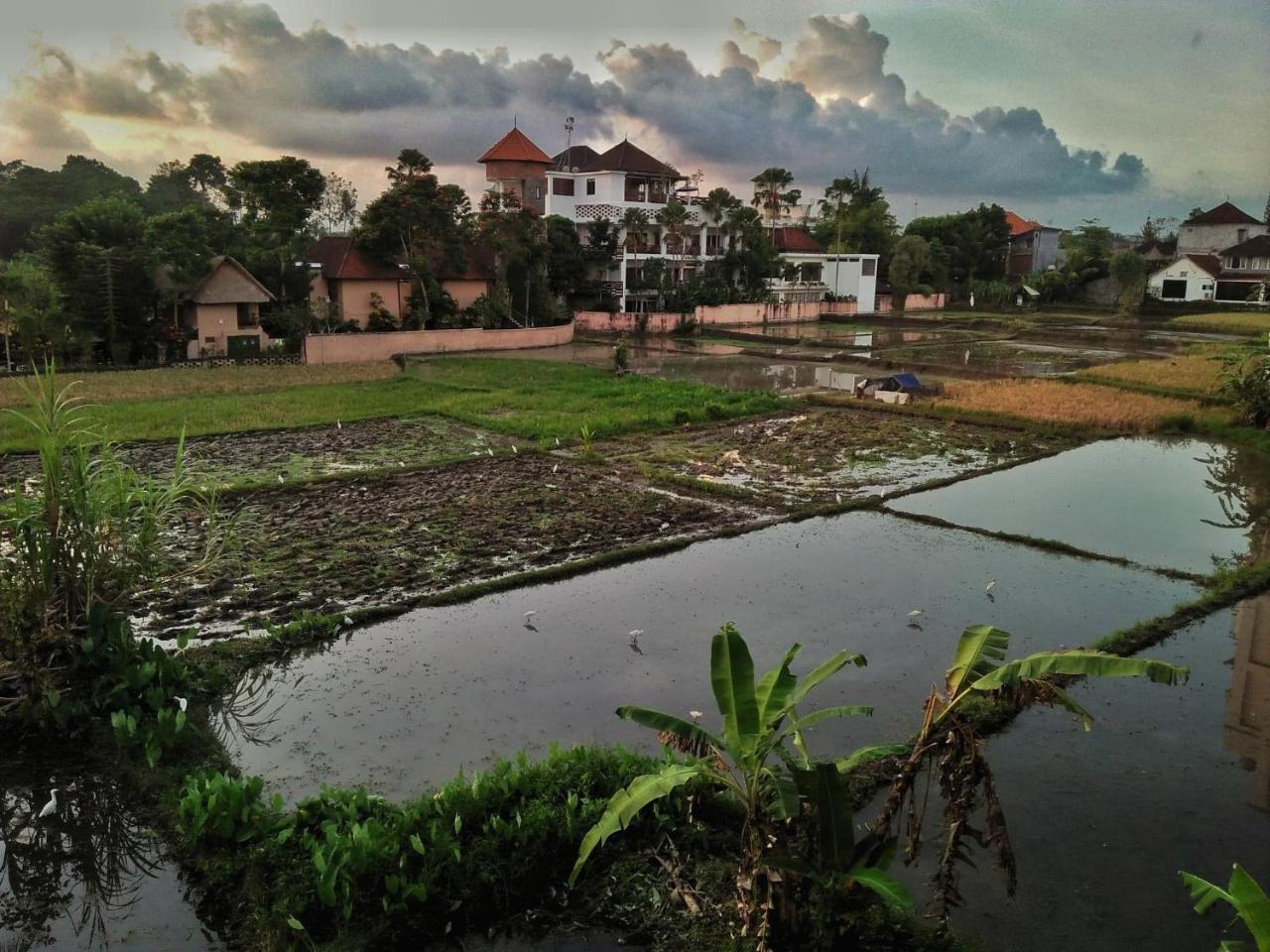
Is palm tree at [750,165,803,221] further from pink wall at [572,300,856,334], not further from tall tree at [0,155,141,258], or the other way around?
tall tree at [0,155,141,258]

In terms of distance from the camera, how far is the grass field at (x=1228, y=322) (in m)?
41.1

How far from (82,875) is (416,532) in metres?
6.31

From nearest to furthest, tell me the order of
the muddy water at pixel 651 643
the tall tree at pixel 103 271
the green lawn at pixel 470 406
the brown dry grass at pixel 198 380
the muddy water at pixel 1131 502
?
the muddy water at pixel 651 643 → the muddy water at pixel 1131 502 → the green lawn at pixel 470 406 → the brown dry grass at pixel 198 380 → the tall tree at pixel 103 271

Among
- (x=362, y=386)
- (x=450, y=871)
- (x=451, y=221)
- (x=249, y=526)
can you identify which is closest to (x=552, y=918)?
(x=450, y=871)

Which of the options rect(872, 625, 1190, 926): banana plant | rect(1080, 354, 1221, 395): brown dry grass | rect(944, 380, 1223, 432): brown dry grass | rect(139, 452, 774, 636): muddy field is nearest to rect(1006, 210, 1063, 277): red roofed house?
rect(1080, 354, 1221, 395): brown dry grass

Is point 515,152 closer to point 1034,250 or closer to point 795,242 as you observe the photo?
point 795,242

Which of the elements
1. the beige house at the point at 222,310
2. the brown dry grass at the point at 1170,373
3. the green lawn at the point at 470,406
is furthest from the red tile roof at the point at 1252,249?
the beige house at the point at 222,310

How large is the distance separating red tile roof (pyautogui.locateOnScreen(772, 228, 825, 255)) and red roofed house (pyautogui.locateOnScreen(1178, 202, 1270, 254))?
29.5 metres

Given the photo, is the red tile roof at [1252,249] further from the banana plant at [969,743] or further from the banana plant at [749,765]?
the banana plant at [749,765]

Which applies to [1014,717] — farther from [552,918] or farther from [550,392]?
[550,392]

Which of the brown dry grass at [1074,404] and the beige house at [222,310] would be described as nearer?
the brown dry grass at [1074,404]

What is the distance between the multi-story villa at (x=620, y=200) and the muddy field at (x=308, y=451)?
26511mm

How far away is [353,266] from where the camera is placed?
32.7 m

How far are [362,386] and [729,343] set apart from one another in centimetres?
1782
